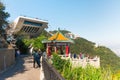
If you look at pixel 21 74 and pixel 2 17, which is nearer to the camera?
pixel 21 74

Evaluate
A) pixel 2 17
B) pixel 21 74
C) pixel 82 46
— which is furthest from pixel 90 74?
pixel 82 46

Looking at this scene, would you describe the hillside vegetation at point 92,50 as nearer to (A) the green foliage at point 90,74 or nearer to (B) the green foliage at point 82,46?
(B) the green foliage at point 82,46

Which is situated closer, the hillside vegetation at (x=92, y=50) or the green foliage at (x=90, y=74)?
the green foliage at (x=90, y=74)

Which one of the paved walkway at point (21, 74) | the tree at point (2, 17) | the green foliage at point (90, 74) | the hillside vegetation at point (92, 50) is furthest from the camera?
the hillside vegetation at point (92, 50)

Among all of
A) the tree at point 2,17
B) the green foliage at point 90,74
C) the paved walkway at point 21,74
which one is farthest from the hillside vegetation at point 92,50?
the green foliage at point 90,74

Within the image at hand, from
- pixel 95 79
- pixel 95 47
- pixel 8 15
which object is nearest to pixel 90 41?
pixel 95 47

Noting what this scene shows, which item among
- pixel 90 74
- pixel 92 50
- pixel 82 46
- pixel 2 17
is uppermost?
pixel 2 17

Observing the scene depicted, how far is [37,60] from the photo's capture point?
24516 mm

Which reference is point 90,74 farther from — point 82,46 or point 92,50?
point 82,46

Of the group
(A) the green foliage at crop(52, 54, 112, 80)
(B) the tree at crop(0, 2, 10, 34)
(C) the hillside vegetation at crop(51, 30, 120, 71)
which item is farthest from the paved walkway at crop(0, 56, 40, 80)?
(C) the hillside vegetation at crop(51, 30, 120, 71)

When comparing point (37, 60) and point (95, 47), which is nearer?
point (37, 60)

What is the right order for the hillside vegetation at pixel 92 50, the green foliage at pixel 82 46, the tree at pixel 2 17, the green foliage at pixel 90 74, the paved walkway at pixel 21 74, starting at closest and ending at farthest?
A: the green foliage at pixel 90 74
the paved walkway at pixel 21 74
the tree at pixel 2 17
the hillside vegetation at pixel 92 50
the green foliage at pixel 82 46

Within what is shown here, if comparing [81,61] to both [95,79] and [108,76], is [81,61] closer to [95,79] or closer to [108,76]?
[95,79]

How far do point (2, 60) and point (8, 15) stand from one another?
22.7 metres
